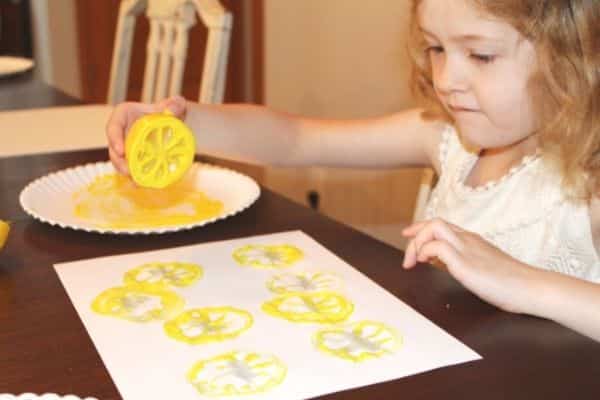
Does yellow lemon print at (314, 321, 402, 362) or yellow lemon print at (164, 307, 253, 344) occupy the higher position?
yellow lemon print at (314, 321, 402, 362)

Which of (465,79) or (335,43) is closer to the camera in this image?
(465,79)

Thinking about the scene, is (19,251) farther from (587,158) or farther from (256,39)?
(256,39)

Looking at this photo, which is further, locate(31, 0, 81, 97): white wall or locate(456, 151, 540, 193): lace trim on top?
locate(31, 0, 81, 97): white wall

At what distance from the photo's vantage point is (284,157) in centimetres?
117

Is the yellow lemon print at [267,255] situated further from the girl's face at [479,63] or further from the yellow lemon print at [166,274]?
the girl's face at [479,63]

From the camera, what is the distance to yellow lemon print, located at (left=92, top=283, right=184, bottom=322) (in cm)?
63

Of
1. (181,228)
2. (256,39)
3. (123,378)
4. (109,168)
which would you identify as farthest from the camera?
(256,39)

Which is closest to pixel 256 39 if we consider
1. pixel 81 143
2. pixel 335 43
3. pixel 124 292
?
pixel 335 43

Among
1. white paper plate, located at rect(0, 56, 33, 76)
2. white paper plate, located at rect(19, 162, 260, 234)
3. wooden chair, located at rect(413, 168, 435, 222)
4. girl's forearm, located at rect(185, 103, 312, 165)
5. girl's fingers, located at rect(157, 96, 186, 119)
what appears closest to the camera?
white paper plate, located at rect(19, 162, 260, 234)

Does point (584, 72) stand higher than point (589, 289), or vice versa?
point (584, 72)

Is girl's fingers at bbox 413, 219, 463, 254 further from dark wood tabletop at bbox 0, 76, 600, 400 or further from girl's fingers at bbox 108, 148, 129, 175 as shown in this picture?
girl's fingers at bbox 108, 148, 129, 175

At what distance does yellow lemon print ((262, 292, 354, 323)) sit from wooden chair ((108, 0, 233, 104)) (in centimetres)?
84

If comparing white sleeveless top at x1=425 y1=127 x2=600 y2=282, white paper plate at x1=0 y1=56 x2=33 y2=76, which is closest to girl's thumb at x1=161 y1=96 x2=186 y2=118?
white sleeveless top at x1=425 y1=127 x2=600 y2=282

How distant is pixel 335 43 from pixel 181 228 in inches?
83.5
